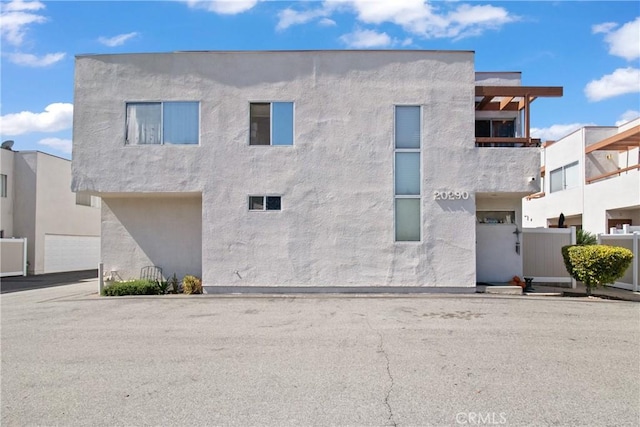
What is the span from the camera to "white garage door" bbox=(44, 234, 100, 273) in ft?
82.0

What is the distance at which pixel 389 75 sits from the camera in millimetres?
14156

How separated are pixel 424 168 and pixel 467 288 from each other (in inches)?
149

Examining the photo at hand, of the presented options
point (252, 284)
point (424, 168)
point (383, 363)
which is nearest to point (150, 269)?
point (252, 284)

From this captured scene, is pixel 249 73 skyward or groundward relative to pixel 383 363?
skyward

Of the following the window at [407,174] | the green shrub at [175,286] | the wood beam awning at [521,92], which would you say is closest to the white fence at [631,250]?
the wood beam awning at [521,92]

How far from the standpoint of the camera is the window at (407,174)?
13.9 meters

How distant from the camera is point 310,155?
14.0 m

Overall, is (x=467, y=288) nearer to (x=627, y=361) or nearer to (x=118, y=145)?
(x=627, y=361)

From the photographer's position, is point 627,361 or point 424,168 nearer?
point 627,361

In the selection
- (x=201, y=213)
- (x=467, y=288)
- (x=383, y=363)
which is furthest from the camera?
(x=201, y=213)

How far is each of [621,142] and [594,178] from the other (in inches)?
104

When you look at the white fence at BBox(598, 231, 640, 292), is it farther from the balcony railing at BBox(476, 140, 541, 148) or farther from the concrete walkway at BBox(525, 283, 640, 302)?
the balcony railing at BBox(476, 140, 541, 148)

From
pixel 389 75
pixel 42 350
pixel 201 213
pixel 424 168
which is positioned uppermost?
pixel 389 75

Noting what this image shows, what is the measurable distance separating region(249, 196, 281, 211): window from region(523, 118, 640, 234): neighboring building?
16.8 meters
